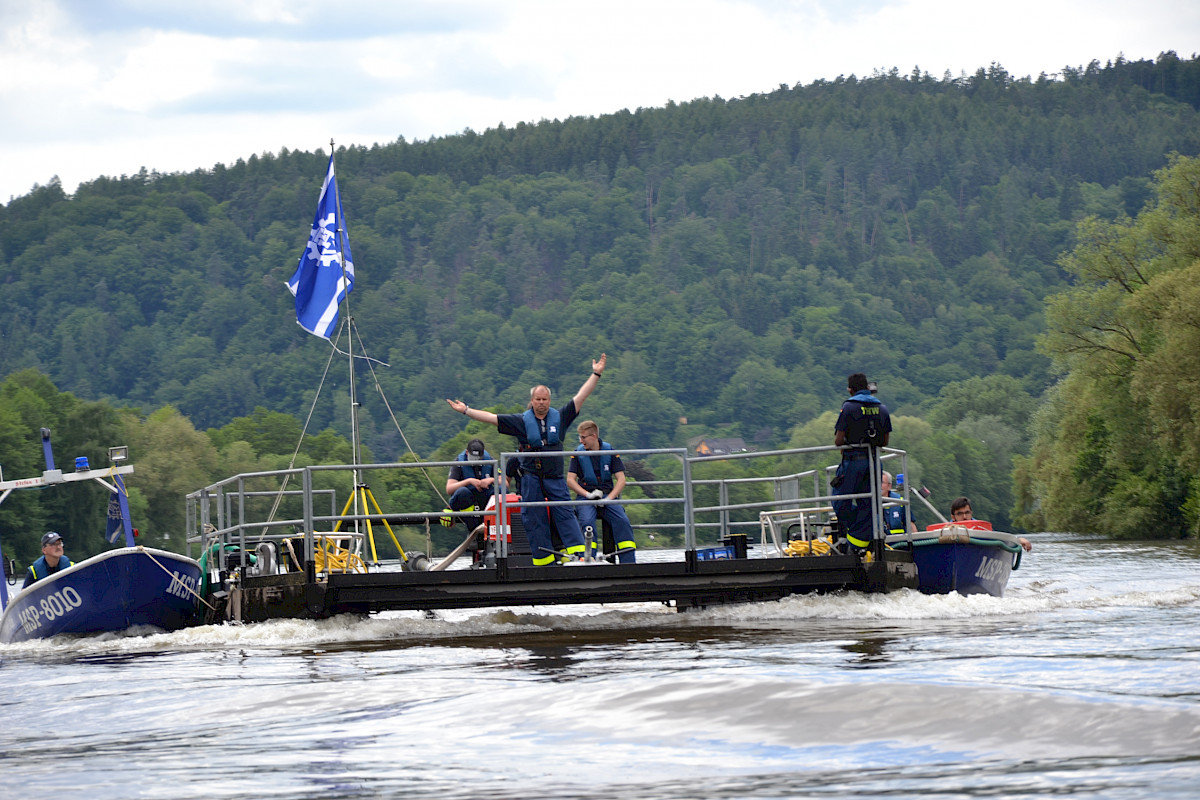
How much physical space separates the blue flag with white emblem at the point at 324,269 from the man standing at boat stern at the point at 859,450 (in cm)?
743

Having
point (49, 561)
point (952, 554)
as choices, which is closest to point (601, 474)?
point (952, 554)

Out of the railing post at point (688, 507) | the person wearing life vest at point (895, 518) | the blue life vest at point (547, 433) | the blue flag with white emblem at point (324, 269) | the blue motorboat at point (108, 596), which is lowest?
the blue motorboat at point (108, 596)

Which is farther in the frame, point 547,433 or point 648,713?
point 547,433

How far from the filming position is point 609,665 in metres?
11.3

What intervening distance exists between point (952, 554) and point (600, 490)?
3.75 metres

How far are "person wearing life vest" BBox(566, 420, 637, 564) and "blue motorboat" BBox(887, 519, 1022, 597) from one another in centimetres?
279

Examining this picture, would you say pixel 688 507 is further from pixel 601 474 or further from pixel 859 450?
pixel 859 450

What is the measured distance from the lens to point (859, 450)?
15.3m

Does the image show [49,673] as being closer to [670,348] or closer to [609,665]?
[609,665]

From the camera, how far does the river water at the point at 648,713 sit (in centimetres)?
706

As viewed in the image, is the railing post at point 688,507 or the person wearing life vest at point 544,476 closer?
the railing post at point 688,507

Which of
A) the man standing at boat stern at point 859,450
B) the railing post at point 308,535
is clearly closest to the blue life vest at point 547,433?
the railing post at point 308,535

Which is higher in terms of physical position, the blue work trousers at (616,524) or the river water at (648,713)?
the blue work trousers at (616,524)

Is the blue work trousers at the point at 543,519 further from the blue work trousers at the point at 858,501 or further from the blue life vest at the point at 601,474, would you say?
the blue work trousers at the point at 858,501
